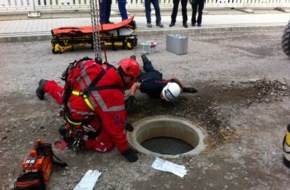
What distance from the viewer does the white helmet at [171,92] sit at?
4.52 metres

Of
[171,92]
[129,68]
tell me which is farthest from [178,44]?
[129,68]

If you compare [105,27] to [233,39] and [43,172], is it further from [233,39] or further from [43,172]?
[43,172]

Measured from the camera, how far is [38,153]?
3045 mm

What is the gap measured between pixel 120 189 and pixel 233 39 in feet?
23.5

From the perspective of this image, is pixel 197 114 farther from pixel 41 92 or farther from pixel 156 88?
pixel 41 92

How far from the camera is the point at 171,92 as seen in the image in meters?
4.50

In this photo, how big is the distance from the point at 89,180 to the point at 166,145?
180 centimetres

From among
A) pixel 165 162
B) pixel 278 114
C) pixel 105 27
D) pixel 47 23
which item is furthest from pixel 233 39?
pixel 165 162

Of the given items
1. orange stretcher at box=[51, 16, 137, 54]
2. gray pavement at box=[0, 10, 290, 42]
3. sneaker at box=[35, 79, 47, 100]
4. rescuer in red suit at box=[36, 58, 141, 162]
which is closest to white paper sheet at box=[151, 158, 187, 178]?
rescuer in red suit at box=[36, 58, 141, 162]

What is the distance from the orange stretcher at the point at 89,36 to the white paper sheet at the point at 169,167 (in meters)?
4.15

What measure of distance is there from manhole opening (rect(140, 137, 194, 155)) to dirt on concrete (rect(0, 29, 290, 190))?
1.27 feet

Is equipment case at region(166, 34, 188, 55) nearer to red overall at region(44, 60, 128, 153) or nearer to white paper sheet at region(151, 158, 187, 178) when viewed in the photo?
red overall at region(44, 60, 128, 153)

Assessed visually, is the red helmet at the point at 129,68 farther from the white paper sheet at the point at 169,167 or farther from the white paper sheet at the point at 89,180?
the white paper sheet at the point at 89,180

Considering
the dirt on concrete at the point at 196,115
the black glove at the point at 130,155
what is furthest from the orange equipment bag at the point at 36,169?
the black glove at the point at 130,155
